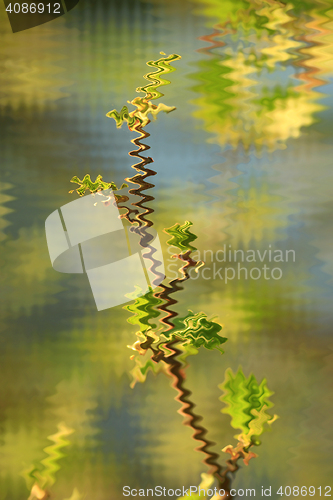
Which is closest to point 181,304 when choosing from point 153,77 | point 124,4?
point 153,77

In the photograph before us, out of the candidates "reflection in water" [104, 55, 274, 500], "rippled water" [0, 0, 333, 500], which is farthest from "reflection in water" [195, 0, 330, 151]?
"reflection in water" [104, 55, 274, 500]

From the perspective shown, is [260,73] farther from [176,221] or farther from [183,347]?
[183,347]

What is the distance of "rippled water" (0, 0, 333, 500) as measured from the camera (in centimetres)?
57

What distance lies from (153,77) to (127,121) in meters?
0.08

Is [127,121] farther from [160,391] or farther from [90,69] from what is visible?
[160,391]

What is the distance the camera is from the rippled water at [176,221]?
565mm

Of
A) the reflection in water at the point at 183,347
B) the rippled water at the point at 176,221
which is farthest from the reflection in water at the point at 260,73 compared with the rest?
the reflection in water at the point at 183,347

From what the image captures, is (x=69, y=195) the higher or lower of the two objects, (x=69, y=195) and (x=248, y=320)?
the higher

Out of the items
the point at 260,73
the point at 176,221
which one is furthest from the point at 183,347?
the point at 260,73

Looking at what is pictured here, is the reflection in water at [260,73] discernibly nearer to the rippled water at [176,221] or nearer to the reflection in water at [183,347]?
the rippled water at [176,221]

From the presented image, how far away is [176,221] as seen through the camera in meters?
0.58

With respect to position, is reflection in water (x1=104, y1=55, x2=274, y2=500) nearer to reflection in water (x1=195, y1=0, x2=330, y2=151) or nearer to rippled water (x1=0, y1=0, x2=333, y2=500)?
rippled water (x1=0, y1=0, x2=333, y2=500)

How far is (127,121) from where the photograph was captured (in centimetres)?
58

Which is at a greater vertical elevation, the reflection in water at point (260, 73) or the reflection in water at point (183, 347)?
the reflection in water at point (260, 73)
